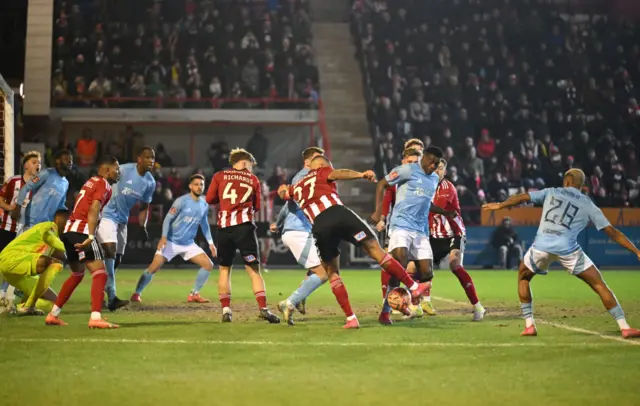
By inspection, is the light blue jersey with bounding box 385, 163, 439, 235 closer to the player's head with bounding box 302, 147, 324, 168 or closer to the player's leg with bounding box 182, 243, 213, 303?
the player's head with bounding box 302, 147, 324, 168

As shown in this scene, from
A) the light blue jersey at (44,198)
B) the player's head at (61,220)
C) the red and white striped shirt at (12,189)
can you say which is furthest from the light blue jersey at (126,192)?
the player's head at (61,220)

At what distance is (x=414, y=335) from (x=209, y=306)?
5.02 m

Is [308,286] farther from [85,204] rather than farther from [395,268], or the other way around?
[85,204]

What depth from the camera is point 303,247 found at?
13047mm

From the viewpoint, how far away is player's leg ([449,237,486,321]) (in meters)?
12.7

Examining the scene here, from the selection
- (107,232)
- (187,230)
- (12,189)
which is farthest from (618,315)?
(12,189)

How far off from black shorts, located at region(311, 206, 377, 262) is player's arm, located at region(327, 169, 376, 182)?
0.37 metres

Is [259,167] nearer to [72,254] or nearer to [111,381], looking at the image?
[72,254]

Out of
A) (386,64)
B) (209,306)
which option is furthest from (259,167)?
(209,306)

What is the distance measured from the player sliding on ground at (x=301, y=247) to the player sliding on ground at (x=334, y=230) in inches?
22.9

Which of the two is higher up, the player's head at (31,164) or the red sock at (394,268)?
the player's head at (31,164)

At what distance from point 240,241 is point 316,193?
1.44m

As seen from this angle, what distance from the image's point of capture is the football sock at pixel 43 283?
12.7m

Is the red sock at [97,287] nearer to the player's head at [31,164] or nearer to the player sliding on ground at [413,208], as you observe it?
the player's head at [31,164]
